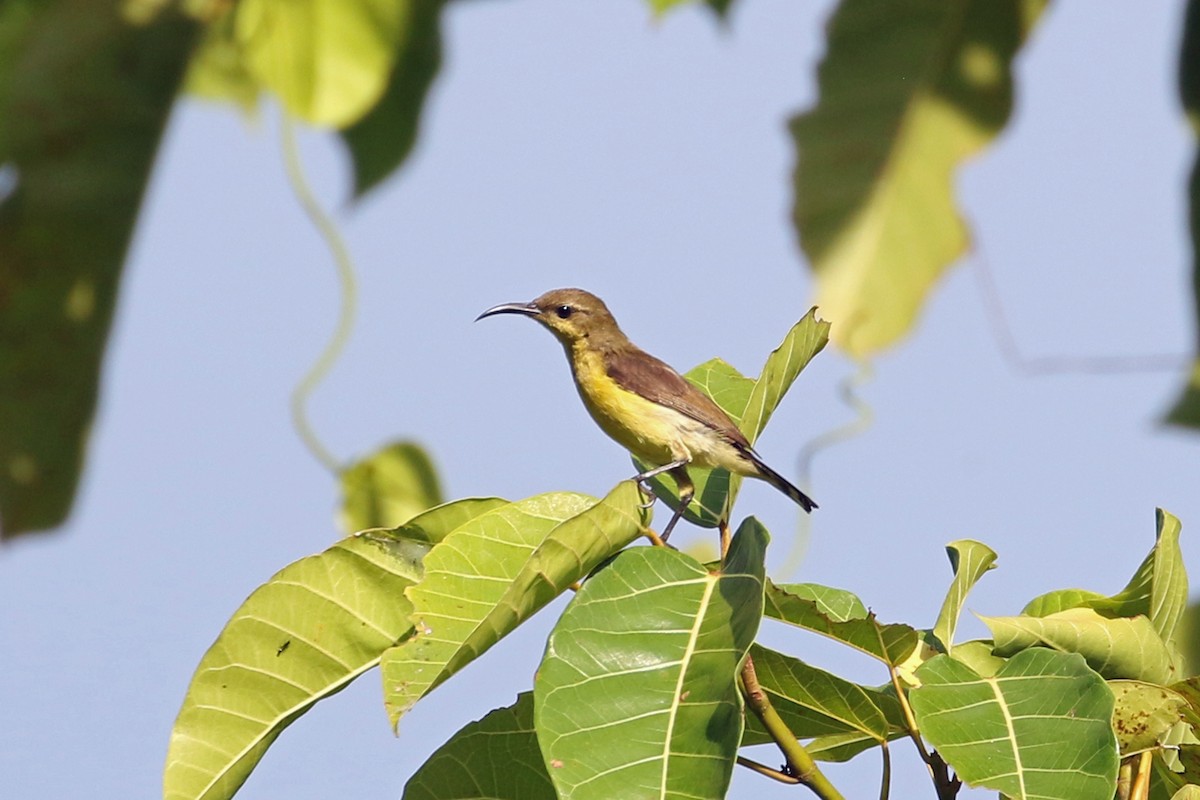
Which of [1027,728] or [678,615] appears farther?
[678,615]

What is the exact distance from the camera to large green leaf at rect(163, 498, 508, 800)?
2076 millimetres

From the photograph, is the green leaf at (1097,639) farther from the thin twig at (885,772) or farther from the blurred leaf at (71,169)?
the blurred leaf at (71,169)

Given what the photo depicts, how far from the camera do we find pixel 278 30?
5.84 ft

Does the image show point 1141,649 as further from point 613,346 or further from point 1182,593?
point 613,346

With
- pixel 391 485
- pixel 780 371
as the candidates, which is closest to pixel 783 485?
pixel 391 485

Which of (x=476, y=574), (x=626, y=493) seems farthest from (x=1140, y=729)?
(x=476, y=574)

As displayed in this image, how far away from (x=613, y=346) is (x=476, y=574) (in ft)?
11.0

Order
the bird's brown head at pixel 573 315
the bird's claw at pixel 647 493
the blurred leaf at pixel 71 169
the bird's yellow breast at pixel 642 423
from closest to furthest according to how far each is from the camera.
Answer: the blurred leaf at pixel 71 169 < the bird's claw at pixel 647 493 < the bird's yellow breast at pixel 642 423 < the bird's brown head at pixel 573 315

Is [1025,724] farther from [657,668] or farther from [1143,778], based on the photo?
[657,668]

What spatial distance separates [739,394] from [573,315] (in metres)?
2.73

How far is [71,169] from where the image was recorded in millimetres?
1565

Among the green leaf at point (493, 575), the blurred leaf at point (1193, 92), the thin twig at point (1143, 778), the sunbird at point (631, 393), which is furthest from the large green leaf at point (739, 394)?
the sunbird at point (631, 393)

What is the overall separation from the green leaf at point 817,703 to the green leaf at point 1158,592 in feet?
1.41

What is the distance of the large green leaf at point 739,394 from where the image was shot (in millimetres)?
2426
